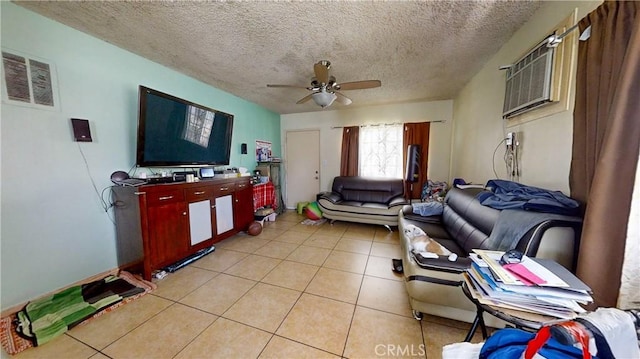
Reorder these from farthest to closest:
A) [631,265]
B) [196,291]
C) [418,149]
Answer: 1. [418,149]
2. [196,291]
3. [631,265]

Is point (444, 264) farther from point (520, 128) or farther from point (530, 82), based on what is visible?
point (530, 82)

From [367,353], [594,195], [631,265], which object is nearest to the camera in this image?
[631,265]

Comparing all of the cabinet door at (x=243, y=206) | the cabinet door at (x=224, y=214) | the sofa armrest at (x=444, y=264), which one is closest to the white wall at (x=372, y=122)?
the cabinet door at (x=243, y=206)

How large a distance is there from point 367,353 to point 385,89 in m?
3.38

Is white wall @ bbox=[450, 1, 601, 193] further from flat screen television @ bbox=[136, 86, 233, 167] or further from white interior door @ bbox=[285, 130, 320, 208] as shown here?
flat screen television @ bbox=[136, 86, 233, 167]

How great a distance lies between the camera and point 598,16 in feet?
3.53

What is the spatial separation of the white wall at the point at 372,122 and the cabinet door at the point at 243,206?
1913 millimetres

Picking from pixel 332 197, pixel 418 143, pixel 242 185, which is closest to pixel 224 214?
pixel 242 185

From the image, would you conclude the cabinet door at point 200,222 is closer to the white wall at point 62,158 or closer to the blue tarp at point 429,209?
the white wall at point 62,158

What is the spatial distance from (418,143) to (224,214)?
12.3ft

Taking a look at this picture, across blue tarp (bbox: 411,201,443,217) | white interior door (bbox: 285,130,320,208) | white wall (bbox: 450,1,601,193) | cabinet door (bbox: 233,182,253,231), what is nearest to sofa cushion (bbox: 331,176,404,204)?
white interior door (bbox: 285,130,320,208)

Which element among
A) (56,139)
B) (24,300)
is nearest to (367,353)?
(24,300)

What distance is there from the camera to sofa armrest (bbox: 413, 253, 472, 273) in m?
1.34

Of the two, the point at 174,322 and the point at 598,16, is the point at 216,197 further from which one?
the point at 598,16
